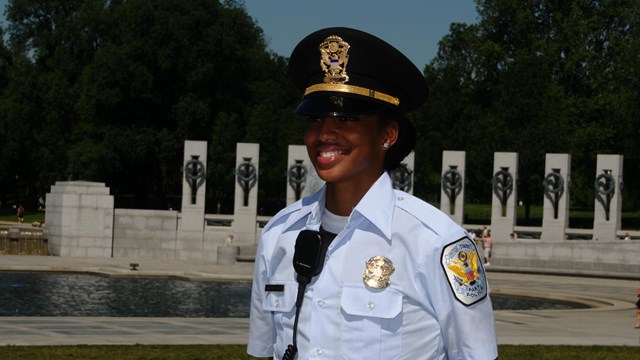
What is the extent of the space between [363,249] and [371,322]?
0.84 ft

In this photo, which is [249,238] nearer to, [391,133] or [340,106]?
[391,133]

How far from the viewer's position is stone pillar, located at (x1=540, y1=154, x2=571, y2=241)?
43.9 meters

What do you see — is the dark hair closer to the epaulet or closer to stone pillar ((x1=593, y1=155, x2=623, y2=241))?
the epaulet

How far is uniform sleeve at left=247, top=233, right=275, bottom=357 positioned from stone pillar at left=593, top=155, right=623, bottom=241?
40.4 m

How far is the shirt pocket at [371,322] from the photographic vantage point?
4.09 meters

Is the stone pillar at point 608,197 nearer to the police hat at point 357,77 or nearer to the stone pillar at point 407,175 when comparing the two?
the stone pillar at point 407,175

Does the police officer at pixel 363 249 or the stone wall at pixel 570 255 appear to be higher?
the police officer at pixel 363 249

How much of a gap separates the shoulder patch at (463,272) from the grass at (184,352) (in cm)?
1193

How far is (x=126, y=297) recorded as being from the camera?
2914 centimetres

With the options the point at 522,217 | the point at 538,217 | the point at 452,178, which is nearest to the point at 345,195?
the point at 452,178

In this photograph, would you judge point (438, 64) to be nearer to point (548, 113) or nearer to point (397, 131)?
point (548, 113)

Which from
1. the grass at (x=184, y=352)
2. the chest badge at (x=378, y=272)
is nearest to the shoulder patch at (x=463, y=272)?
the chest badge at (x=378, y=272)

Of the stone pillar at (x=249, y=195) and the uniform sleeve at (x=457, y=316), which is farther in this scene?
the stone pillar at (x=249, y=195)

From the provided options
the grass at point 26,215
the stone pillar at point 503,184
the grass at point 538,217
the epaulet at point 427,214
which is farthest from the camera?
the grass at point 26,215
